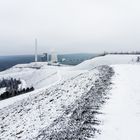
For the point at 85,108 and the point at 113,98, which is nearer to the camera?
Answer: the point at 85,108

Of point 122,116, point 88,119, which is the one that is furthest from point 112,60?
point 88,119

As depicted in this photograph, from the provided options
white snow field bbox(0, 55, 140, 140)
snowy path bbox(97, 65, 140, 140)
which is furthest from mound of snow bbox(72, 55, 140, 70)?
snowy path bbox(97, 65, 140, 140)

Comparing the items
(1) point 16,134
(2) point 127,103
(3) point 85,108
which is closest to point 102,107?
(3) point 85,108

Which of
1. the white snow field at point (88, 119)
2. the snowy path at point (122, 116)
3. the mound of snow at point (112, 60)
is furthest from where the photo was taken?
the mound of snow at point (112, 60)

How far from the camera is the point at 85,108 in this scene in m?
14.4

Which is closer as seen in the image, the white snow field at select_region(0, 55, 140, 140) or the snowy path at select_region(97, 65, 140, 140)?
the snowy path at select_region(97, 65, 140, 140)

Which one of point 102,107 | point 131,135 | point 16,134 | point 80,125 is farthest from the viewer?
point 16,134

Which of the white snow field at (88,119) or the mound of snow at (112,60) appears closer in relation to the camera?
the white snow field at (88,119)

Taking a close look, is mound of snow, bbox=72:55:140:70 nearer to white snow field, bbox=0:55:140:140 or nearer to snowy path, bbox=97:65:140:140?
white snow field, bbox=0:55:140:140

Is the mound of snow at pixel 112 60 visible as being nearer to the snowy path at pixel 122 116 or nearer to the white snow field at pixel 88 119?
the white snow field at pixel 88 119

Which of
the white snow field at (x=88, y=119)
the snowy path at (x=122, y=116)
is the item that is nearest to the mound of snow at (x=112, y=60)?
the white snow field at (x=88, y=119)

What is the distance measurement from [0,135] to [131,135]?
31.8ft

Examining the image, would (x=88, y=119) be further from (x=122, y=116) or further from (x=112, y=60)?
(x=112, y=60)

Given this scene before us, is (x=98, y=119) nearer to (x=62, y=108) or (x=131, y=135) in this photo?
(x=131, y=135)
